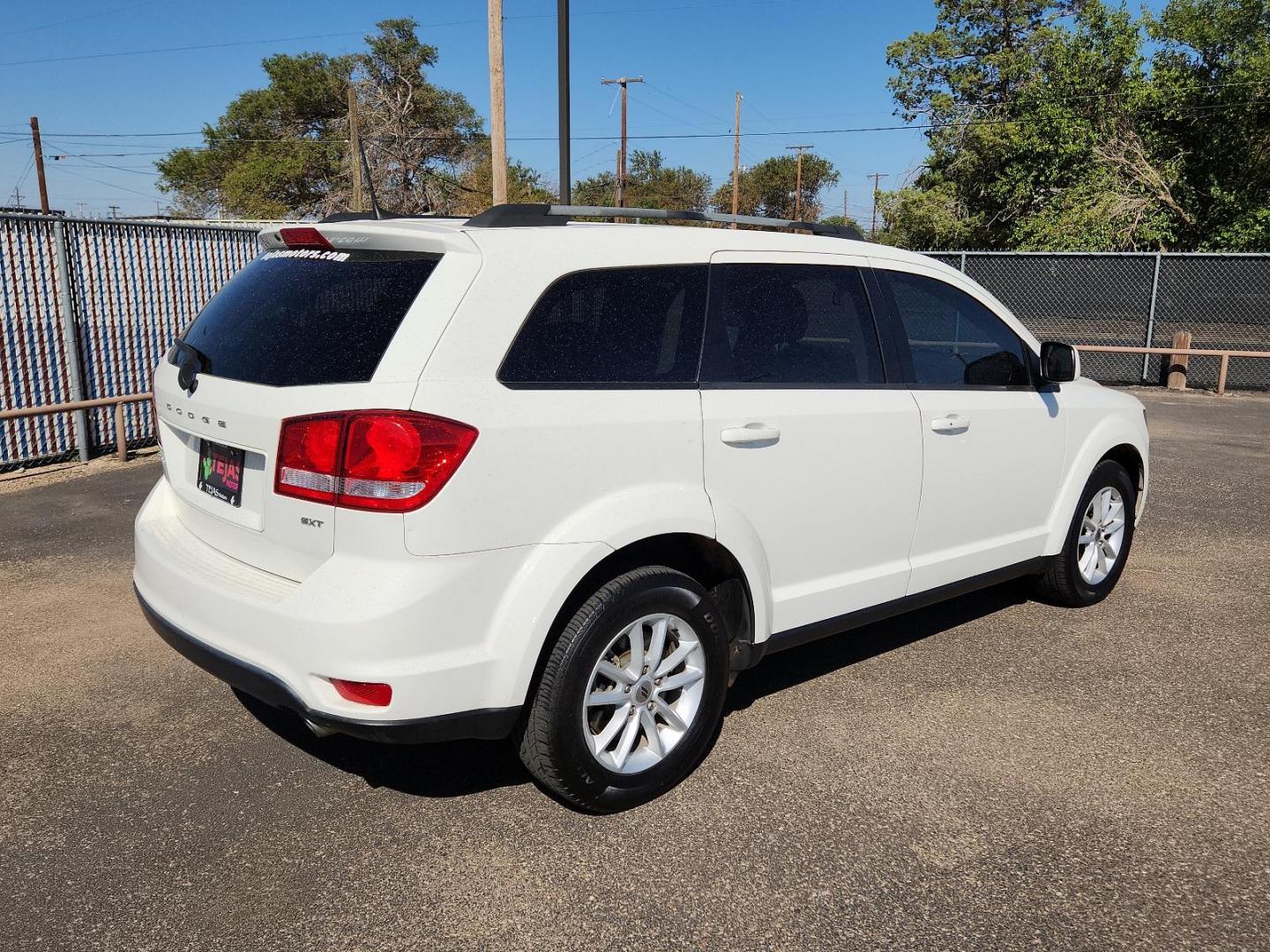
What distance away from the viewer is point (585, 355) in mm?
2994

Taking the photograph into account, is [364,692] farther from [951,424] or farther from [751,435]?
[951,424]

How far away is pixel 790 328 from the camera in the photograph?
362 centimetres

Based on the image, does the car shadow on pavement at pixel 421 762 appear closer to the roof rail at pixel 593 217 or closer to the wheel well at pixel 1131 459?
the roof rail at pixel 593 217

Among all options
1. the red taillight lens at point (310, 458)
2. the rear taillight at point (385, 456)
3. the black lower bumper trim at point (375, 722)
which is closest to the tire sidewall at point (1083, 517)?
the black lower bumper trim at point (375, 722)

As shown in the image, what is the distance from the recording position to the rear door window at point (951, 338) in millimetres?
4066

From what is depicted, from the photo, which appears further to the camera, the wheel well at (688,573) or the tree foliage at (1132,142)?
the tree foliage at (1132,142)

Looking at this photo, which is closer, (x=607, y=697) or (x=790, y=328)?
(x=607, y=697)

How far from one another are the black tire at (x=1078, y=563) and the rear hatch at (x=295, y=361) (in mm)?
3432

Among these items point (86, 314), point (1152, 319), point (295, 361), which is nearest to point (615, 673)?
point (295, 361)

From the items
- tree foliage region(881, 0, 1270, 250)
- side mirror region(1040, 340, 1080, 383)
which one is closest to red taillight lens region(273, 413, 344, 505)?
side mirror region(1040, 340, 1080, 383)

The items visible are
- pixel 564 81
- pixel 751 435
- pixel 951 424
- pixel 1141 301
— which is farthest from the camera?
pixel 1141 301

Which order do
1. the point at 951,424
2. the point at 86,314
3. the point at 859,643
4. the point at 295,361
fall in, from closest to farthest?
the point at 295,361 < the point at 951,424 < the point at 859,643 < the point at 86,314

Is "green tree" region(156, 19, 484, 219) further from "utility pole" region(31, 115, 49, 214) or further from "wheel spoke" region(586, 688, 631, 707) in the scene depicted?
"wheel spoke" region(586, 688, 631, 707)

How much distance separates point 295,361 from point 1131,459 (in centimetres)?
432
